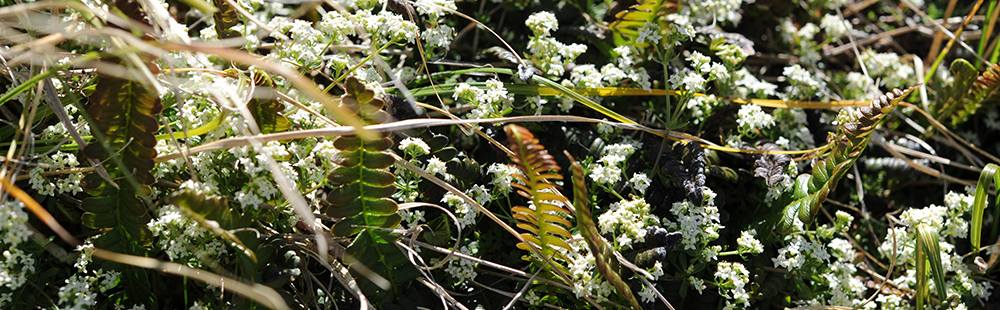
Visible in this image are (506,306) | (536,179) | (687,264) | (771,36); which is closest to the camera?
(536,179)

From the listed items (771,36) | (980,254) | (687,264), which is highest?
(771,36)

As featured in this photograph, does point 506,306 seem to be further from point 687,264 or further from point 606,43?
point 606,43

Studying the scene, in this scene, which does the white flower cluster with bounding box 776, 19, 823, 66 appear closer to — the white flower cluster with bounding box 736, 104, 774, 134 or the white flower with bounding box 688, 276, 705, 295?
the white flower cluster with bounding box 736, 104, 774, 134

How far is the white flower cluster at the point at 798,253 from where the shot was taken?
8.35 ft

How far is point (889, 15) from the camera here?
458 cm

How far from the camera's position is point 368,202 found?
2.18 meters

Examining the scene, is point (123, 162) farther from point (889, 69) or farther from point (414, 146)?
point (889, 69)

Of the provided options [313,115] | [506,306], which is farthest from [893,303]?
[313,115]

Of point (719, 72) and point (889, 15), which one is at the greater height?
point (719, 72)

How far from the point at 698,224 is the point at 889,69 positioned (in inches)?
81.7

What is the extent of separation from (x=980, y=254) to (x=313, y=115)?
3077 mm

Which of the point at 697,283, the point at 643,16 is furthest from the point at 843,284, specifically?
the point at 643,16

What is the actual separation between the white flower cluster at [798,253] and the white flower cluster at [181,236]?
2059mm

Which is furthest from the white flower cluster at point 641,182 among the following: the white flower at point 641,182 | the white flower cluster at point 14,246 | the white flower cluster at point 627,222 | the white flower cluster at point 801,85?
the white flower cluster at point 14,246
